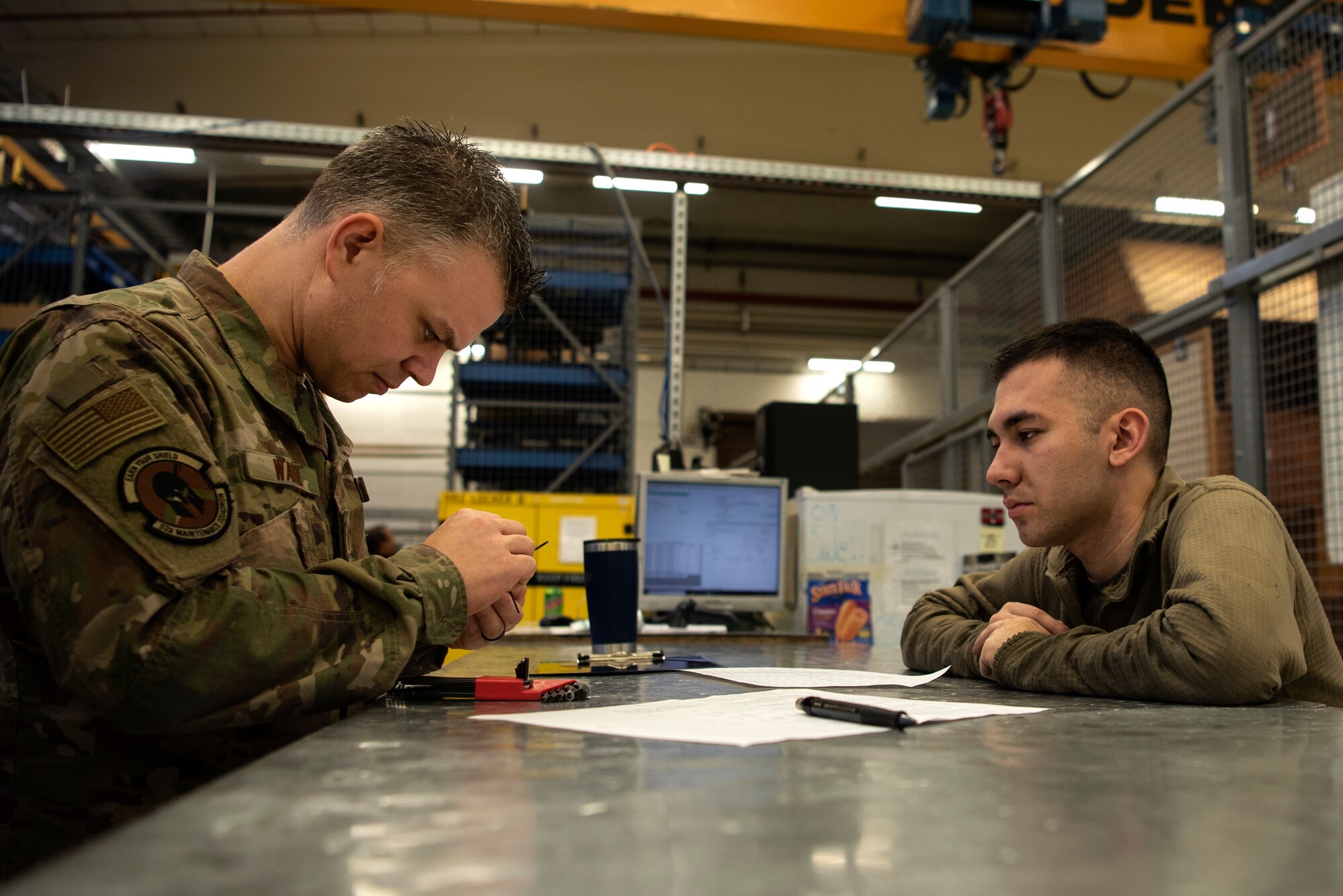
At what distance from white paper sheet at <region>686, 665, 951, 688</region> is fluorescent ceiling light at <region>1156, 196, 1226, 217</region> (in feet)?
6.29

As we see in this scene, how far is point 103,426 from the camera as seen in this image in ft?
2.50

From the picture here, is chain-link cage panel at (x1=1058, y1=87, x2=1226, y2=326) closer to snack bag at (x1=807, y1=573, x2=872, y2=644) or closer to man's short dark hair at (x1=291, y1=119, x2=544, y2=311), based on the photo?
snack bag at (x1=807, y1=573, x2=872, y2=644)

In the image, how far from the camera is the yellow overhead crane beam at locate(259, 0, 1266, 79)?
4.09 meters

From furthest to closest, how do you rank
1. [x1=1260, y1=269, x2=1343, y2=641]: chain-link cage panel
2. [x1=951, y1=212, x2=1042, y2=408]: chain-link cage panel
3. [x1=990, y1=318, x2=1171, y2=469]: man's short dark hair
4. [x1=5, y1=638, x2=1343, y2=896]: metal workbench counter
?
[x1=951, y1=212, x2=1042, y2=408]: chain-link cage panel < [x1=1260, y1=269, x2=1343, y2=641]: chain-link cage panel < [x1=990, y1=318, x2=1171, y2=469]: man's short dark hair < [x1=5, y1=638, x2=1343, y2=896]: metal workbench counter

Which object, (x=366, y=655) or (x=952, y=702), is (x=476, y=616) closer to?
(x=366, y=655)

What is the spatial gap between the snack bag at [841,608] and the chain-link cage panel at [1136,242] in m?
1.16

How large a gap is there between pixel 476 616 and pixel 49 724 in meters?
0.42

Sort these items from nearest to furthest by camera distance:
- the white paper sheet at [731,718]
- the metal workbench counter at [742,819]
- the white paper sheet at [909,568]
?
the metal workbench counter at [742,819], the white paper sheet at [731,718], the white paper sheet at [909,568]

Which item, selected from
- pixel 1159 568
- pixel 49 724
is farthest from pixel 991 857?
pixel 1159 568

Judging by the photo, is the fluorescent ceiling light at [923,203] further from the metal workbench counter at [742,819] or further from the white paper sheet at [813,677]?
the metal workbench counter at [742,819]

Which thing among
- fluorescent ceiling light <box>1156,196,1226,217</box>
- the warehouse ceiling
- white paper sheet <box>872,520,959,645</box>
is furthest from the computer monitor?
the warehouse ceiling

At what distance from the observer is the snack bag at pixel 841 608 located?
2613 millimetres

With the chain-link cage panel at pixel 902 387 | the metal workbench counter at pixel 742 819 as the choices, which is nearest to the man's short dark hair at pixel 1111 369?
the metal workbench counter at pixel 742 819

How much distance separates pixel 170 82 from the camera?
714 centimetres
